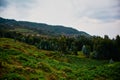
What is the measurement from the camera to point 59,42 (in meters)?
141

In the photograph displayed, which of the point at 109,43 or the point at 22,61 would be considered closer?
the point at 22,61

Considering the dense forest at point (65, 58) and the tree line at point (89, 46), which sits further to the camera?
the tree line at point (89, 46)

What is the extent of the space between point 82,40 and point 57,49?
2245 centimetres

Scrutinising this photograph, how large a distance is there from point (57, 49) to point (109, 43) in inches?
1483

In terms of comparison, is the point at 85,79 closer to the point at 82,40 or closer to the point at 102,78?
the point at 102,78

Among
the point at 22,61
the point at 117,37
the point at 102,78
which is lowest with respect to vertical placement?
the point at 102,78

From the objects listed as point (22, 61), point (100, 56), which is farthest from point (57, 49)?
point (22, 61)

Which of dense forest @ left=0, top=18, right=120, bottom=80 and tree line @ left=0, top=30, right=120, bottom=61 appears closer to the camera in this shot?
dense forest @ left=0, top=18, right=120, bottom=80

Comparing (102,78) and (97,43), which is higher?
(97,43)

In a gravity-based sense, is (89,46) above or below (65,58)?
above

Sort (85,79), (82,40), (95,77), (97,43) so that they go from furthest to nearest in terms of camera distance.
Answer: (82,40) → (97,43) → (95,77) → (85,79)

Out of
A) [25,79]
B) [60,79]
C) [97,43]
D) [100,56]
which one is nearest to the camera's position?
[25,79]

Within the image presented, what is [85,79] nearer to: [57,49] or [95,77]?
[95,77]

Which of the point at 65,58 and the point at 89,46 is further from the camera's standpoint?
the point at 89,46
